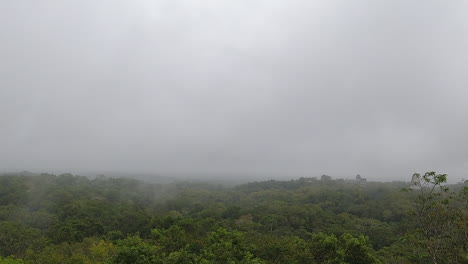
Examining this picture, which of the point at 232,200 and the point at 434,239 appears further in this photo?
the point at 232,200

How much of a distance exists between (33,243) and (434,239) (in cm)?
4739

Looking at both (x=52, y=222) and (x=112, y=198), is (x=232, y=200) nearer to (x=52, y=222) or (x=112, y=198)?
(x=112, y=198)

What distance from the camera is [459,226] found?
20.2 metres

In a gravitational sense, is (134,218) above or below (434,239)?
below

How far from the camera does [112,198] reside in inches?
5128

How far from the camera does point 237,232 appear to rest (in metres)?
37.9

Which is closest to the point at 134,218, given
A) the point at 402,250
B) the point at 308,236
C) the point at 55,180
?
the point at 308,236

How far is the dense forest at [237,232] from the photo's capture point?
74.3 feet

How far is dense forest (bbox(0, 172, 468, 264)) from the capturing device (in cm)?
2266

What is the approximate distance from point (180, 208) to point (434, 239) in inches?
4124

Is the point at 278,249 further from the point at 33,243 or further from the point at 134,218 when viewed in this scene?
the point at 134,218

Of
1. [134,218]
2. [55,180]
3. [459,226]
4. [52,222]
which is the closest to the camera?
[459,226]

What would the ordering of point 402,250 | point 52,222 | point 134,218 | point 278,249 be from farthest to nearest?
point 52,222 < point 134,218 < point 402,250 < point 278,249

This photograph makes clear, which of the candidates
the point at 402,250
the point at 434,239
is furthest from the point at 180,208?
the point at 434,239
